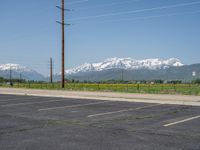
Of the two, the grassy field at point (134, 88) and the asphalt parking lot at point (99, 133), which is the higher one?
the grassy field at point (134, 88)

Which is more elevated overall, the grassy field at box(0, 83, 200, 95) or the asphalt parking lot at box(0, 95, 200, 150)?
the grassy field at box(0, 83, 200, 95)

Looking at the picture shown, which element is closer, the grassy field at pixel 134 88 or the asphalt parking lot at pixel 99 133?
the asphalt parking lot at pixel 99 133

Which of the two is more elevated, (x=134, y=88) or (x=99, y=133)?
(x=134, y=88)

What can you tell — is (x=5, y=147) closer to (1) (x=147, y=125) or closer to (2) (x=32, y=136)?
(2) (x=32, y=136)

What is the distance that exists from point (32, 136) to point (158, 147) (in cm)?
339

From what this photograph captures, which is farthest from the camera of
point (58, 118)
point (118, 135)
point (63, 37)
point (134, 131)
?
point (63, 37)

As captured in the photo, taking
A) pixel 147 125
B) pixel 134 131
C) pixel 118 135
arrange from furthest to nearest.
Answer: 1. pixel 147 125
2. pixel 134 131
3. pixel 118 135

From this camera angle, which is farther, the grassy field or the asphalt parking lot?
the grassy field

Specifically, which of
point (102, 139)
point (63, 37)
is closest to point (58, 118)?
point (102, 139)

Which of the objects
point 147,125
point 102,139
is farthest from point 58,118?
point 102,139

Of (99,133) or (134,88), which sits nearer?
(99,133)

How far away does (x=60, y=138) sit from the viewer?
833 cm

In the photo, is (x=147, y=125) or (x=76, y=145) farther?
(x=147, y=125)

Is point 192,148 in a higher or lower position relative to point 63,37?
lower
